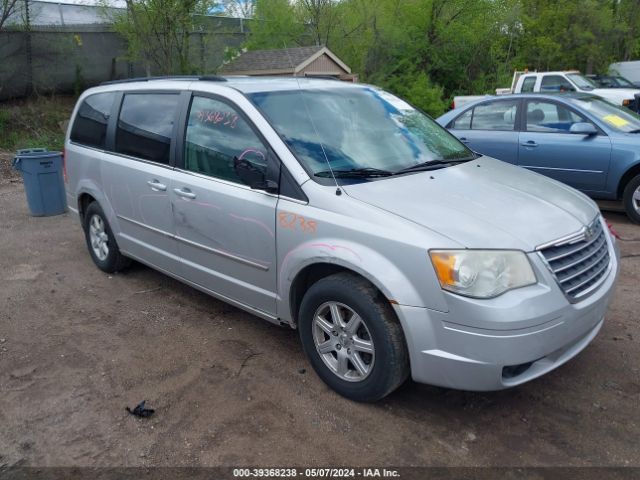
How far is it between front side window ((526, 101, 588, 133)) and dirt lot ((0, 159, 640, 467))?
10.5ft

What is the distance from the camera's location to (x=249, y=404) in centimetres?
343

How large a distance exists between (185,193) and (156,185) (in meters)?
0.42

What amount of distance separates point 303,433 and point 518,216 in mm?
1678

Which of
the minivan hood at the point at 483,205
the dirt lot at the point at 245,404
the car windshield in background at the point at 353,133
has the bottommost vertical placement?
the dirt lot at the point at 245,404

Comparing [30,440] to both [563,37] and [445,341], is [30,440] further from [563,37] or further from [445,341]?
[563,37]

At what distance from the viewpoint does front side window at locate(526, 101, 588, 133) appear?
7387 mm

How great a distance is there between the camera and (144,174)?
4.61m

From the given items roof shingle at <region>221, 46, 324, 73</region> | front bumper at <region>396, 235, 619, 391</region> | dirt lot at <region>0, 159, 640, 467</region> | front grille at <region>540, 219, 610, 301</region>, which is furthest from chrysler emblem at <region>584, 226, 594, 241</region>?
roof shingle at <region>221, 46, 324, 73</region>

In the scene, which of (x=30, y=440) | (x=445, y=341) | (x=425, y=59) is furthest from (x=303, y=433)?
(x=425, y=59)

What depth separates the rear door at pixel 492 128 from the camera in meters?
7.81

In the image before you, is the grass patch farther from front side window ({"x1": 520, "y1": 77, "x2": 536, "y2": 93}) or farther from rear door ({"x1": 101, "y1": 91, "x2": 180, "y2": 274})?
front side window ({"x1": 520, "y1": 77, "x2": 536, "y2": 93})

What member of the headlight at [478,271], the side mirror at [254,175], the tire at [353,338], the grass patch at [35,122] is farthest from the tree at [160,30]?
the headlight at [478,271]

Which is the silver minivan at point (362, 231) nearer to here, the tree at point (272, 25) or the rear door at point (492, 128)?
the rear door at point (492, 128)

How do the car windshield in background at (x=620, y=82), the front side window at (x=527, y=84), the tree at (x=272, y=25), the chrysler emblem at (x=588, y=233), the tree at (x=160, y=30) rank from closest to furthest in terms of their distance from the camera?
1. the chrysler emblem at (x=588, y=233)
2. the tree at (x=160, y=30)
3. the front side window at (x=527, y=84)
4. the car windshield in background at (x=620, y=82)
5. the tree at (x=272, y=25)
